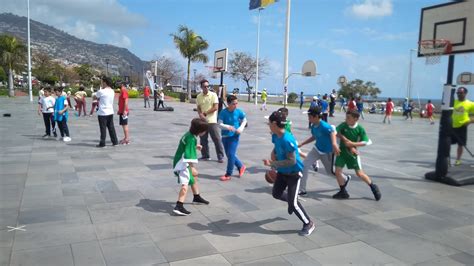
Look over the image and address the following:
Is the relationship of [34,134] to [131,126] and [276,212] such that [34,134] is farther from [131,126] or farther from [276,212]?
[276,212]

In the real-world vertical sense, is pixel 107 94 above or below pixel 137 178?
above

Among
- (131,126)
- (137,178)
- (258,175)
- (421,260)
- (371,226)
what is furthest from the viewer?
(131,126)

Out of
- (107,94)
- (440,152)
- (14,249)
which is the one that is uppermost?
(107,94)

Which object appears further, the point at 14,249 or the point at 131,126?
the point at 131,126

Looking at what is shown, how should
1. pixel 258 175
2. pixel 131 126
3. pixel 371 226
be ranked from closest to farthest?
1. pixel 371 226
2. pixel 258 175
3. pixel 131 126

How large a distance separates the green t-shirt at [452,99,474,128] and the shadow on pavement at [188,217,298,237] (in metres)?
6.04

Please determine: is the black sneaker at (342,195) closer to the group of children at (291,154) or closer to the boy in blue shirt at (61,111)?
the group of children at (291,154)

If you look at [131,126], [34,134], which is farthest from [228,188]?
[131,126]

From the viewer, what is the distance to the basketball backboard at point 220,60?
47.7 ft

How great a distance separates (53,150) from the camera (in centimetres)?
936

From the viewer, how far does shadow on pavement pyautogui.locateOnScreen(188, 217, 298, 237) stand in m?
4.33

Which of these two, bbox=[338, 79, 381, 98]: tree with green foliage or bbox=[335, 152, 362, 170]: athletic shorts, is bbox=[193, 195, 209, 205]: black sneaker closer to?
bbox=[335, 152, 362, 170]: athletic shorts

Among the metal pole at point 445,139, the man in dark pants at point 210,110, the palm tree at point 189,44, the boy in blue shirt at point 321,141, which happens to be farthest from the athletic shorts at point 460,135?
the palm tree at point 189,44

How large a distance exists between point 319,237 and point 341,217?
85 cm
